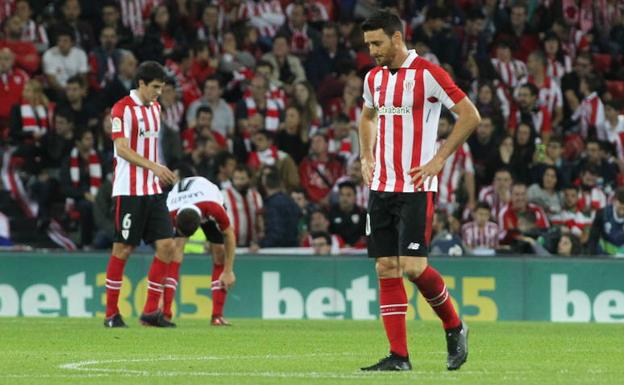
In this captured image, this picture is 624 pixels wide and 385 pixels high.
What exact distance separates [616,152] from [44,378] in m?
14.4

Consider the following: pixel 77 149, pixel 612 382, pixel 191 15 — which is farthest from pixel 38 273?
pixel 612 382

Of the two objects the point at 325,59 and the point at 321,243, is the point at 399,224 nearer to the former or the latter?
the point at 321,243

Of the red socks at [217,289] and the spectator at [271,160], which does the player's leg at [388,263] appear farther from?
the spectator at [271,160]

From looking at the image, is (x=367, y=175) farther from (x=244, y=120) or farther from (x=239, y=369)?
(x=244, y=120)

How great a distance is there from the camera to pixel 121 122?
550 inches

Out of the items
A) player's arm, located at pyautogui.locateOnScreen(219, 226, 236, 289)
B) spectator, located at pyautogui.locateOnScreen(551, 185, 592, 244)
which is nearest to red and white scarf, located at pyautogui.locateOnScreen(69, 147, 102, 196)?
spectator, located at pyautogui.locateOnScreen(551, 185, 592, 244)

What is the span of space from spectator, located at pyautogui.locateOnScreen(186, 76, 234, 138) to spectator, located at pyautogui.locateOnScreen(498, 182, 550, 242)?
3839 millimetres

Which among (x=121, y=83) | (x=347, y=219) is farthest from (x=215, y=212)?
(x=121, y=83)

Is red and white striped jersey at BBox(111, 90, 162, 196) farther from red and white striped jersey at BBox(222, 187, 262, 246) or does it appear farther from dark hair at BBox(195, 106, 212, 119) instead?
dark hair at BBox(195, 106, 212, 119)

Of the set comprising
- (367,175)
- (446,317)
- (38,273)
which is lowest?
(38,273)

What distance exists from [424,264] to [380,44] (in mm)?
1277

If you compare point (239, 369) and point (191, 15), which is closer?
point (239, 369)

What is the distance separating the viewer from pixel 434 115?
31.7ft

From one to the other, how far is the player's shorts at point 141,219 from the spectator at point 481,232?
5.98 metres
